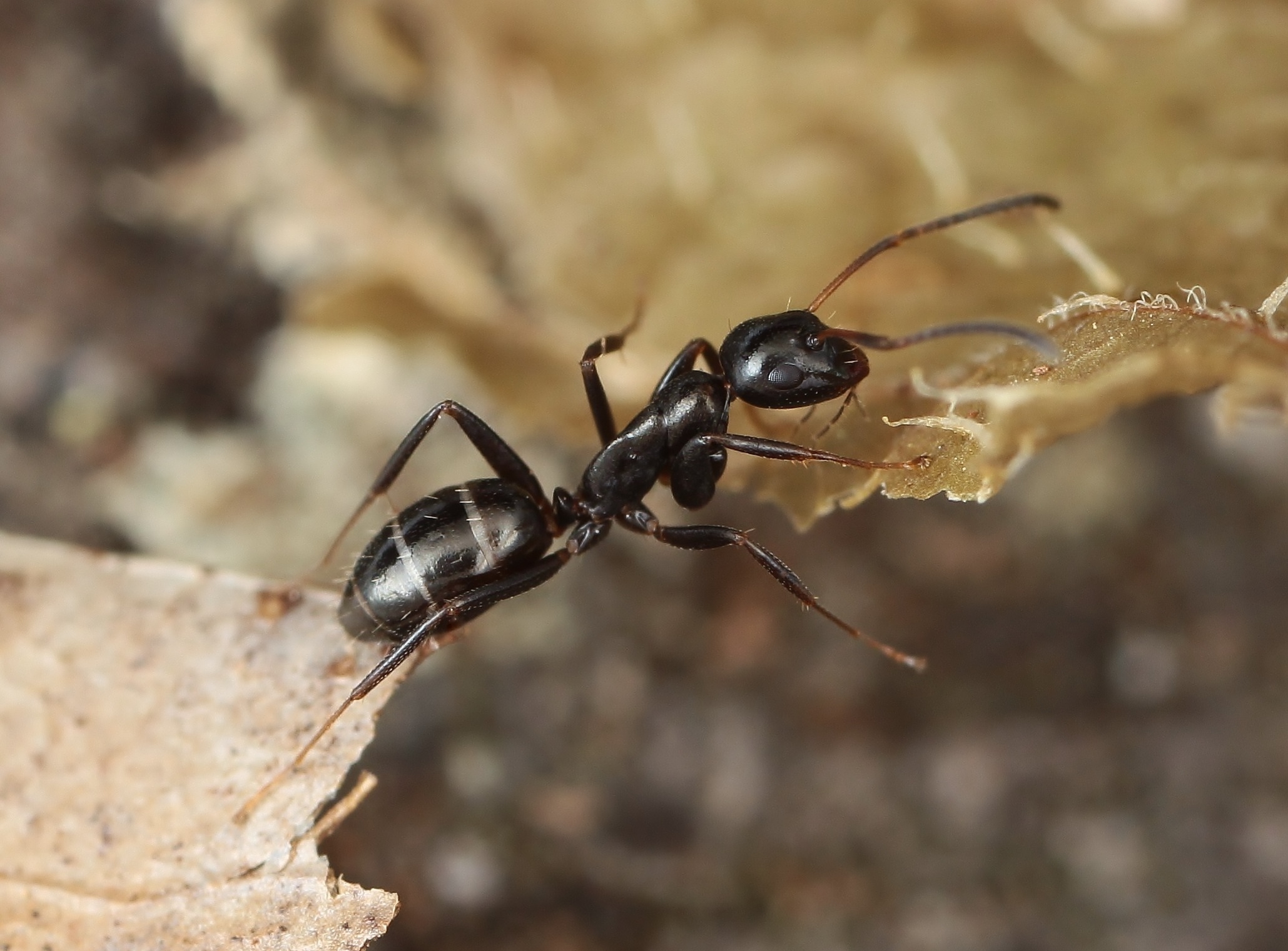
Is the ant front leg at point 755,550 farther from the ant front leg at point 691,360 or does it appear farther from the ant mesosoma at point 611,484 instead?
the ant front leg at point 691,360

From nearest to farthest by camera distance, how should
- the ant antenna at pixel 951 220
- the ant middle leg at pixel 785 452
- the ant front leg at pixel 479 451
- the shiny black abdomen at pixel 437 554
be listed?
the ant middle leg at pixel 785 452 → the shiny black abdomen at pixel 437 554 → the ant antenna at pixel 951 220 → the ant front leg at pixel 479 451

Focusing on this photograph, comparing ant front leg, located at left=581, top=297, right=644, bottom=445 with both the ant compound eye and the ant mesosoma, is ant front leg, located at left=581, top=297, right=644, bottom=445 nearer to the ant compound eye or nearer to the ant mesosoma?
the ant mesosoma

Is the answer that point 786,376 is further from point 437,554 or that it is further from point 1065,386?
point 437,554

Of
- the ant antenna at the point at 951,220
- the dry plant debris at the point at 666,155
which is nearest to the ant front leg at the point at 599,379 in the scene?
the dry plant debris at the point at 666,155

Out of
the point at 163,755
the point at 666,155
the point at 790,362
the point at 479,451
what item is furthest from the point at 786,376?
the point at 163,755

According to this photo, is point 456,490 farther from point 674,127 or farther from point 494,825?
Result: point 674,127

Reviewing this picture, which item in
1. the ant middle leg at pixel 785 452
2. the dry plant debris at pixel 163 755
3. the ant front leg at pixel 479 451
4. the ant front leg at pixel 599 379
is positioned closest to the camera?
the dry plant debris at pixel 163 755
